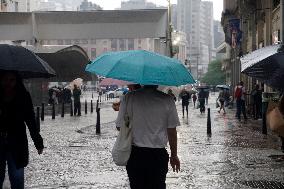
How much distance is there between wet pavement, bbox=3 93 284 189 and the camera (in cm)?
902

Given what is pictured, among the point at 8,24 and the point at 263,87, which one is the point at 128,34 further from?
the point at 263,87

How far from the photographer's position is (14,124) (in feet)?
18.9

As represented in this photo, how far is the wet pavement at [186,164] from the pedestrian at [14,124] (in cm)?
287

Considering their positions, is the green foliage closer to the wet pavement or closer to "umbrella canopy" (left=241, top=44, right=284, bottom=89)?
the wet pavement

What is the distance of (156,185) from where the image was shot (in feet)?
17.6

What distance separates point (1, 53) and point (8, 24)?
3657 cm

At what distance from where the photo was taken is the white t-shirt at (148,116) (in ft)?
17.5

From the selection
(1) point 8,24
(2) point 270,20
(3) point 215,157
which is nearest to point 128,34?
(1) point 8,24

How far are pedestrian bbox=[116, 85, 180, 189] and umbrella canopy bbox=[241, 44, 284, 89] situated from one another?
2.70m

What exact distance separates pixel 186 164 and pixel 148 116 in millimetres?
5911

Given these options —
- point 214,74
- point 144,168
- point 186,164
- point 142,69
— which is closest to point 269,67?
point 142,69

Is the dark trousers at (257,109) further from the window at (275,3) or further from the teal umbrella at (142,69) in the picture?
the teal umbrella at (142,69)

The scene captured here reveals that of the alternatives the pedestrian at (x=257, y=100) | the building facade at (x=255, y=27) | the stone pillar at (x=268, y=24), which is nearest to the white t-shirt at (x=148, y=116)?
the building facade at (x=255, y=27)

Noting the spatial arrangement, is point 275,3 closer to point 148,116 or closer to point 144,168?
point 148,116
